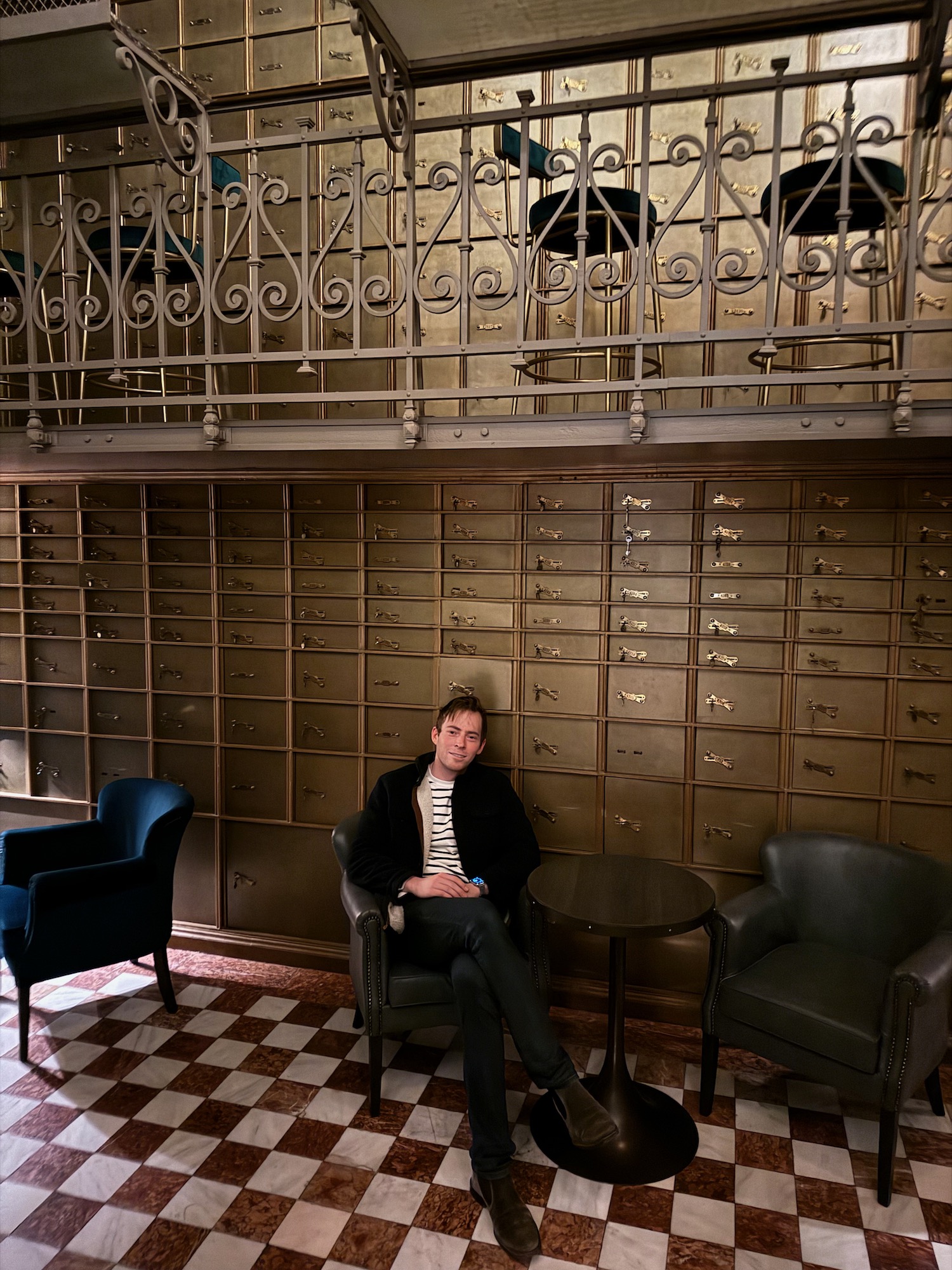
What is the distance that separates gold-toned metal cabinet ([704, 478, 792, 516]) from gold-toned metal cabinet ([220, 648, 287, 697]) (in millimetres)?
1942

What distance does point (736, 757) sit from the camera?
11.2 feet

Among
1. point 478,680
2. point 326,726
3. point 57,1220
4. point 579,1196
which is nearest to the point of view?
point 57,1220

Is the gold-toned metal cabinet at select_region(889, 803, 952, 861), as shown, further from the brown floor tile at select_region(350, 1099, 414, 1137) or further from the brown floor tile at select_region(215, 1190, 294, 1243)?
the brown floor tile at select_region(215, 1190, 294, 1243)

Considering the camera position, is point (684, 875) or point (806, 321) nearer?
point (684, 875)

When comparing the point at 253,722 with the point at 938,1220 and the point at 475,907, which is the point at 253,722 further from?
the point at 938,1220

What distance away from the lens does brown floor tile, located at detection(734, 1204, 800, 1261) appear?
2391mm

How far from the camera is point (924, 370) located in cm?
239

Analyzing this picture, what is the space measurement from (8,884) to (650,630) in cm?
274

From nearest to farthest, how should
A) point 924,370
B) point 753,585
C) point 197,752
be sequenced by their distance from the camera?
point 924,370
point 753,585
point 197,752

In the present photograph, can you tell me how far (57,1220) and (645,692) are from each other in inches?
99.9

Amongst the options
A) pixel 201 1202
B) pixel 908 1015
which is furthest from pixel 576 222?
pixel 201 1202

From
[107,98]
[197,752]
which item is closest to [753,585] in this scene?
[197,752]

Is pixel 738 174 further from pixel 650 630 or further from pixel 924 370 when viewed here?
pixel 650 630

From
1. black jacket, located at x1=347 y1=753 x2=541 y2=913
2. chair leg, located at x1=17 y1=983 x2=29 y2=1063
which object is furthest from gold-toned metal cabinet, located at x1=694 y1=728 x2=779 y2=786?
chair leg, located at x1=17 y1=983 x2=29 y2=1063
